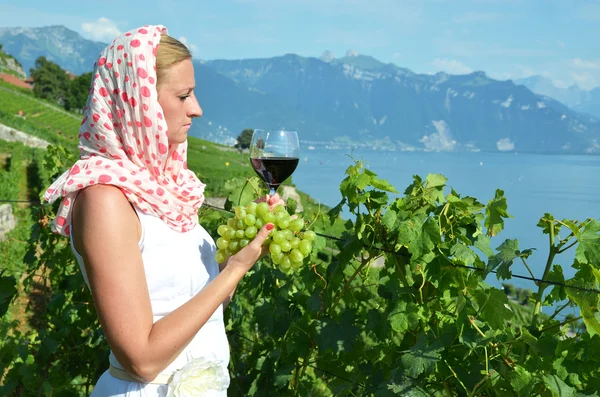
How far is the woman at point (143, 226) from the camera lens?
1268 mm

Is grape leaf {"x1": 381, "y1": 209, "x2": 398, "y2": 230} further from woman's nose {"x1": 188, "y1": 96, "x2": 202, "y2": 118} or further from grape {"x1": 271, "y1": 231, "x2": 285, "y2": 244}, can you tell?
woman's nose {"x1": 188, "y1": 96, "x2": 202, "y2": 118}

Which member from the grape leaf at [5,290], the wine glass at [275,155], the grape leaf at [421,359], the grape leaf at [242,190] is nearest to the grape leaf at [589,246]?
the grape leaf at [421,359]

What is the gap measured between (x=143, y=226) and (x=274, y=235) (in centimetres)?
33

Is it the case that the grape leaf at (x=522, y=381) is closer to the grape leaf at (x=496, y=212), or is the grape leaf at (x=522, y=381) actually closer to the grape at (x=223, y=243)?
the grape leaf at (x=496, y=212)

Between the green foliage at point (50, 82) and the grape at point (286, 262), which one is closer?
the grape at point (286, 262)

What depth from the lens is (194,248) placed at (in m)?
1.55

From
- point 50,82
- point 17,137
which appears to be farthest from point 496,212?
point 50,82

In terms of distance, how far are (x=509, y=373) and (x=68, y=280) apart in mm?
2395

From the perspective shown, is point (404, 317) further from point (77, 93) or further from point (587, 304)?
point (77, 93)

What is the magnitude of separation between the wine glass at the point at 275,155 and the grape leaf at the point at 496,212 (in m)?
0.62

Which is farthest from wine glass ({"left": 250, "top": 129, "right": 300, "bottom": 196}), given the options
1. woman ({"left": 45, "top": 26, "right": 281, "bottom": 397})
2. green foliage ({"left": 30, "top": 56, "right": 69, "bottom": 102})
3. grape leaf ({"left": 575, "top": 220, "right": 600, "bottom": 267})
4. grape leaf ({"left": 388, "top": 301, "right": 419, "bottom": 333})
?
green foliage ({"left": 30, "top": 56, "right": 69, "bottom": 102})

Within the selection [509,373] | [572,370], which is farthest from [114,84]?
[572,370]

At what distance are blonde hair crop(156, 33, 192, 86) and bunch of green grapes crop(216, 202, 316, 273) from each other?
38 centimetres

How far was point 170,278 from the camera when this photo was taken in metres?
1.45
